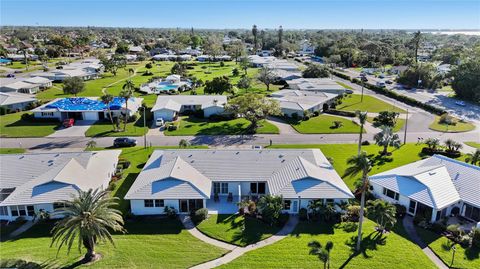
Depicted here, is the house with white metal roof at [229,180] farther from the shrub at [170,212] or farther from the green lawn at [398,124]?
the green lawn at [398,124]

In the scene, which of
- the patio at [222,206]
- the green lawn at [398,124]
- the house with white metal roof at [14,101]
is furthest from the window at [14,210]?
the green lawn at [398,124]

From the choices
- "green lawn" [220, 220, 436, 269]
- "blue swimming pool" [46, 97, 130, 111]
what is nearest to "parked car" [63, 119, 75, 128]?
"blue swimming pool" [46, 97, 130, 111]

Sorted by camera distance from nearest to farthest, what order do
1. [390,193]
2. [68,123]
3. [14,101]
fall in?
[390,193]
[68,123]
[14,101]

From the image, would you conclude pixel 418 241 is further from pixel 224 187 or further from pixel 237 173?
pixel 224 187

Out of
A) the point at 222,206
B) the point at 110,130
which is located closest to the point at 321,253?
the point at 222,206

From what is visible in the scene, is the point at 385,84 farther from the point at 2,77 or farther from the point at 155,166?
the point at 2,77

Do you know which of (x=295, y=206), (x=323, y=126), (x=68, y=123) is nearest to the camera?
(x=295, y=206)
